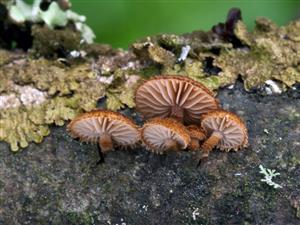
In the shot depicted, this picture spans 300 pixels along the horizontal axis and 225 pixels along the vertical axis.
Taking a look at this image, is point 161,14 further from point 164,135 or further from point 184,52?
point 164,135

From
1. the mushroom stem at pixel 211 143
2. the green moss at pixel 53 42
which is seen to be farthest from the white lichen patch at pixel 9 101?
the mushroom stem at pixel 211 143

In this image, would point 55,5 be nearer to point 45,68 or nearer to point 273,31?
point 45,68

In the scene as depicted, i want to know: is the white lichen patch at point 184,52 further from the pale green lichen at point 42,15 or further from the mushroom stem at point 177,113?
the pale green lichen at point 42,15

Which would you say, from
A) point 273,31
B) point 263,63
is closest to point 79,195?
point 263,63

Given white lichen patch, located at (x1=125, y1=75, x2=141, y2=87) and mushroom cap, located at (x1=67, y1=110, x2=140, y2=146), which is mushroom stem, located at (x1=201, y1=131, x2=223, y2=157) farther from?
white lichen patch, located at (x1=125, y1=75, x2=141, y2=87)

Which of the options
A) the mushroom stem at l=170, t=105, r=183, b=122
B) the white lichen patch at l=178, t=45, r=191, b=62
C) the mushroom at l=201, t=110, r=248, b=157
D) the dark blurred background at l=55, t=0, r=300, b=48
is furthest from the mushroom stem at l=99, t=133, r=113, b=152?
the dark blurred background at l=55, t=0, r=300, b=48

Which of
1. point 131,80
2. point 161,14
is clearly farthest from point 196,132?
point 161,14
